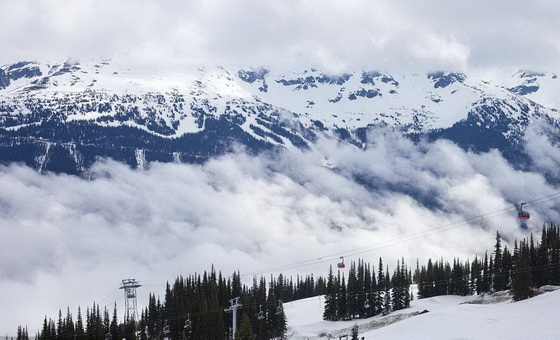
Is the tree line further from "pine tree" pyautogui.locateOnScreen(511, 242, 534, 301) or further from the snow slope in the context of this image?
the snow slope

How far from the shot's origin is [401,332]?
12219 cm

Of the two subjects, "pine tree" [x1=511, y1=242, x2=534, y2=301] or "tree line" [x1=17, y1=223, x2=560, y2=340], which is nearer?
"pine tree" [x1=511, y1=242, x2=534, y2=301]

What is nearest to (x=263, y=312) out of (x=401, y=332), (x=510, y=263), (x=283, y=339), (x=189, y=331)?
(x=283, y=339)

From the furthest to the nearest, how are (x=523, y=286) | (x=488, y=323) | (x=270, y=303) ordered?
(x=270, y=303)
(x=523, y=286)
(x=488, y=323)

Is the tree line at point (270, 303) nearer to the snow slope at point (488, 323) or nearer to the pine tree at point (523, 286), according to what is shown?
the pine tree at point (523, 286)

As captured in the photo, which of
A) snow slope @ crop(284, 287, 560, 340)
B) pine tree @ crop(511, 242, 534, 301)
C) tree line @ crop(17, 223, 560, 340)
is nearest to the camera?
snow slope @ crop(284, 287, 560, 340)

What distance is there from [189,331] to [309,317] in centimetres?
4222

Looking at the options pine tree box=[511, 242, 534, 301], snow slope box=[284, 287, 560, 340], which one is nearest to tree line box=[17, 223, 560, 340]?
pine tree box=[511, 242, 534, 301]

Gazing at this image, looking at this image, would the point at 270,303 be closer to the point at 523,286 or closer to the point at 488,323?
the point at 523,286

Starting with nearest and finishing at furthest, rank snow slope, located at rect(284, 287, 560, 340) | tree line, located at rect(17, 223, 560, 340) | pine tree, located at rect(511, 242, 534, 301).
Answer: snow slope, located at rect(284, 287, 560, 340)
pine tree, located at rect(511, 242, 534, 301)
tree line, located at rect(17, 223, 560, 340)

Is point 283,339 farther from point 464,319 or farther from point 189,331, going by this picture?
point 464,319

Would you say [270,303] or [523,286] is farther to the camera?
[270,303]

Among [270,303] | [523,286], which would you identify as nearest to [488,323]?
[523,286]

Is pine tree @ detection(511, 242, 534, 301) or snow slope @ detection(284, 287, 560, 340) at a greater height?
pine tree @ detection(511, 242, 534, 301)
